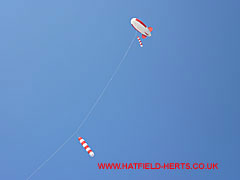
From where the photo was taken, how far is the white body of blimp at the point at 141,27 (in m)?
2.54

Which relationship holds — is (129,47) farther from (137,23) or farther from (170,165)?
(170,165)

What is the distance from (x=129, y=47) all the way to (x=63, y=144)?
58.4 inches

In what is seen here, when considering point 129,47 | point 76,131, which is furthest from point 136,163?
point 129,47

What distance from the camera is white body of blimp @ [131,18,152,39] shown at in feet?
8.32

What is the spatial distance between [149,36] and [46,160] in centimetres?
202

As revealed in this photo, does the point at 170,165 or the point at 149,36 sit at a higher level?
the point at 149,36

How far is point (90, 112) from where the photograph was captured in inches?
107

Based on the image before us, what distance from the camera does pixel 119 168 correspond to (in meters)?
2.72

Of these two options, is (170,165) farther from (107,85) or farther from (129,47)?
(129,47)

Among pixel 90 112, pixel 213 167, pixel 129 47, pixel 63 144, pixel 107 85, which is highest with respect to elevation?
pixel 129 47

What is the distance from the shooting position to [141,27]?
2.57m

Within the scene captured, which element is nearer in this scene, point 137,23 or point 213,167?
point 137,23

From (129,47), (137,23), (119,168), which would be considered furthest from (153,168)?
(137,23)

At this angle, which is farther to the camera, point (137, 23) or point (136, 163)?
point (136, 163)
